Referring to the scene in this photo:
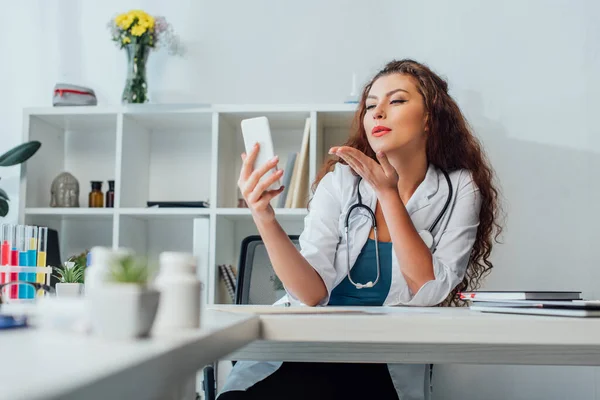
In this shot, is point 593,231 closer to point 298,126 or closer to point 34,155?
point 298,126

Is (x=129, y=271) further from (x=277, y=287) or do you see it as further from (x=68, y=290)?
(x=277, y=287)

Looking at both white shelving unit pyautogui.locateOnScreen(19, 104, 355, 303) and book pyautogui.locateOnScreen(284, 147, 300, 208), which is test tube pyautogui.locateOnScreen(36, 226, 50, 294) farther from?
book pyautogui.locateOnScreen(284, 147, 300, 208)

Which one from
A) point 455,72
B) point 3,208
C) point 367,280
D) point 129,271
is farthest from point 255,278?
point 129,271

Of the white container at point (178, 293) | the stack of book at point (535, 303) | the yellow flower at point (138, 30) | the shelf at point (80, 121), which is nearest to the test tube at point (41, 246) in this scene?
the shelf at point (80, 121)

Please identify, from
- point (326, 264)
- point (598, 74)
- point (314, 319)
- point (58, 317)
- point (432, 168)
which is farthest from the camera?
point (598, 74)

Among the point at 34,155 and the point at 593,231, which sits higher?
the point at 34,155

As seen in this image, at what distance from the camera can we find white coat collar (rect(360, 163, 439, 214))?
1966 mm

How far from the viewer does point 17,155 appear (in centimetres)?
271

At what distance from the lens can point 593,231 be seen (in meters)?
2.93

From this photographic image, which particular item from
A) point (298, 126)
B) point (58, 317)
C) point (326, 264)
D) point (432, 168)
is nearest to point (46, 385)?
point (58, 317)

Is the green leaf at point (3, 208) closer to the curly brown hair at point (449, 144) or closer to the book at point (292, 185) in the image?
the book at point (292, 185)

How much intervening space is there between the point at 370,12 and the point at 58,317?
2669mm

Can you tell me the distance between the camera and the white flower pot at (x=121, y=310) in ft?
1.84

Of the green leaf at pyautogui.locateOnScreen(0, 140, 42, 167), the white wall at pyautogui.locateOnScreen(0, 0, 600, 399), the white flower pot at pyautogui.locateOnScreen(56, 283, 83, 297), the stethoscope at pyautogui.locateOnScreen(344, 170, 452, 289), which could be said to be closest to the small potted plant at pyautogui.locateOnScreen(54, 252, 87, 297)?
the white flower pot at pyautogui.locateOnScreen(56, 283, 83, 297)
